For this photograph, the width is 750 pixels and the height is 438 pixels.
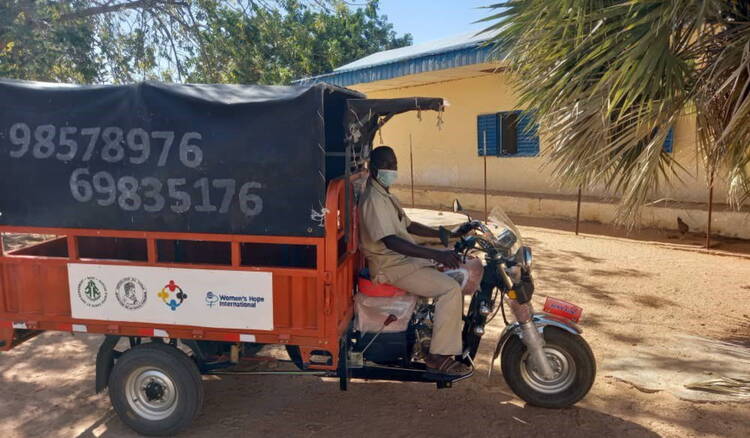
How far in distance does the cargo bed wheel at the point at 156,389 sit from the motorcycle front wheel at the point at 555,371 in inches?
78.4

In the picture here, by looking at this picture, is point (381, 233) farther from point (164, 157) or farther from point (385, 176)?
point (164, 157)

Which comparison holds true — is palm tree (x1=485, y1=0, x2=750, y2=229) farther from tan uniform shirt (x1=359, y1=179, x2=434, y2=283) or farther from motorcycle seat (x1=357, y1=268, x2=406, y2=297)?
motorcycle seat (x1=357, y1=268, x2=406, y2=297)

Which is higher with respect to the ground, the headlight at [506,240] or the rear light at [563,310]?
the headlight at [506,240]

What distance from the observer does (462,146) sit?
1376cm

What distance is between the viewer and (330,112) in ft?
14.3

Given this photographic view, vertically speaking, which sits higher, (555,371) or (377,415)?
(555,371)

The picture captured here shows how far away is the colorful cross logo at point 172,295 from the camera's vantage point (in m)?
3.58

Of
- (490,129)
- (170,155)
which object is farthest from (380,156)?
(490,129)

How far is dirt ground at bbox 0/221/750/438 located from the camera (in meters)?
3.77

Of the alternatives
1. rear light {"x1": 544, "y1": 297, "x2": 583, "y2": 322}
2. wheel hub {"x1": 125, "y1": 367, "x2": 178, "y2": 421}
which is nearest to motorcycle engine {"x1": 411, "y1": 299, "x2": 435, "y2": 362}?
rear light {"x1": 544, "y1": 297, "x2": 583, "y2": 322}

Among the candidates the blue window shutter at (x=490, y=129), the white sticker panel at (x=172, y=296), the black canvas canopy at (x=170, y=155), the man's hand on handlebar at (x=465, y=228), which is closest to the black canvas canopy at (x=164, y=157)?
the black canvas canopy at (x=170, y=155)

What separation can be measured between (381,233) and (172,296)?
1288mm

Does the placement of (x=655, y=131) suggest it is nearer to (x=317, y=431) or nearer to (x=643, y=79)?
(x=643, y=79)

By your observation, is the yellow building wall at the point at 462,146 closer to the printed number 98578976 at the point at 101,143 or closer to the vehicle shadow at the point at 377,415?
the vehicle shadow at the point at 377,415
